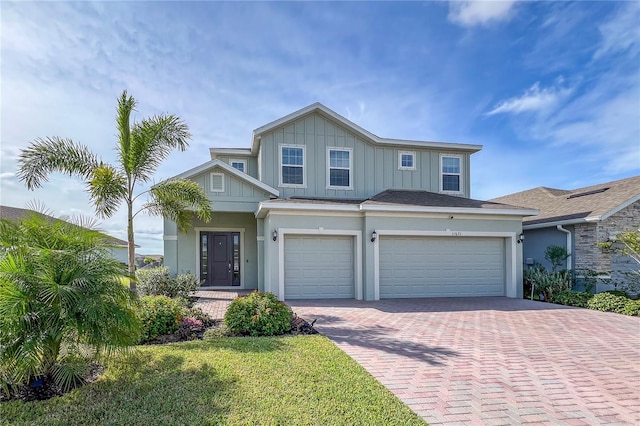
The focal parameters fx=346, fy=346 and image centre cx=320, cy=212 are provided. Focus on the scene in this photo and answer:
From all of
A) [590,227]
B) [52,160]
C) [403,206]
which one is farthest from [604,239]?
[52,160]

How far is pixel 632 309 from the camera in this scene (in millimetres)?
9688

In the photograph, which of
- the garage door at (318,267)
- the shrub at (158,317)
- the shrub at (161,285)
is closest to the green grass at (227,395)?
the shrub at (158,317)

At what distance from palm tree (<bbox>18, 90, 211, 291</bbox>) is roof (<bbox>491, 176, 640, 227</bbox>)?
1372 centimetres

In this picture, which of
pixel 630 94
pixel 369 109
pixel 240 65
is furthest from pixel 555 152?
pixel 240 65

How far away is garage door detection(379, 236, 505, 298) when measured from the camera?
1230 cm

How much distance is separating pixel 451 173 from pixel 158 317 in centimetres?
1334

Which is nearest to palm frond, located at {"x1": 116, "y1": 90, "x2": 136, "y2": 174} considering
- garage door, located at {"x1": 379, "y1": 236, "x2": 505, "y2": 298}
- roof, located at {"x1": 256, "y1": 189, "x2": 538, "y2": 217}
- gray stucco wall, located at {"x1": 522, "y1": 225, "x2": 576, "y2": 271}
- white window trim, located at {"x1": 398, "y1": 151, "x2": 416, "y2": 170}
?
roof, located at {"x1": 256, "y1": 189, "x2": 538, "y2": 217}

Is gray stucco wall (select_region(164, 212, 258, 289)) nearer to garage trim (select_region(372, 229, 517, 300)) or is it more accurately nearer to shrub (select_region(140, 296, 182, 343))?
garage trim (select_region(372, 229, 517, 300))

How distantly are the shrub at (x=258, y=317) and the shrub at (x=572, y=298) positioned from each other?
962 cm

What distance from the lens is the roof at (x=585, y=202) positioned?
13.0 metres

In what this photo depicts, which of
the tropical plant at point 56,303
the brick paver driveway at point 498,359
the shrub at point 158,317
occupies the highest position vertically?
the tropical plant at point 56,303

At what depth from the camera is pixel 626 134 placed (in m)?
13.8

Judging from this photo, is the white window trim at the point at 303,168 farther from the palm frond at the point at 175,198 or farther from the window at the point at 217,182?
the palm frond at the point at 175,198

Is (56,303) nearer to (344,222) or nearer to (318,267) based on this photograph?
(318,267)
